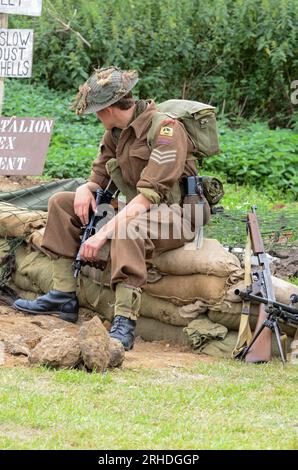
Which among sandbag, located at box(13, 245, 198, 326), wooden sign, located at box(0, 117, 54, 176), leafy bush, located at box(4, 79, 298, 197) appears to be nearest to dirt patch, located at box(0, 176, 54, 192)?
leafy bush, located at box(4, 79, 298, 197)

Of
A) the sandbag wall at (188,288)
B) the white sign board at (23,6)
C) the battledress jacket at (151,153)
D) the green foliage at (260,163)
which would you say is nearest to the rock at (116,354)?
the sandbag wall at (188,288)

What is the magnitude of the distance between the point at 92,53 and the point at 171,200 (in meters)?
8.67

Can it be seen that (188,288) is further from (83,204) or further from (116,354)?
(116,354)

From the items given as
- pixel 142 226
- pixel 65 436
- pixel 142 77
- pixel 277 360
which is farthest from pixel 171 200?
pixel 142 77

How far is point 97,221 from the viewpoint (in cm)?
670

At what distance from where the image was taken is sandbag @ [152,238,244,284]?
6332mm

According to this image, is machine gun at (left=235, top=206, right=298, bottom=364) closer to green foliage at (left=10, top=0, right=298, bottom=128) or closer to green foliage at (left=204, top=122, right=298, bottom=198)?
green foliage at (left=204, top=122, right=298, bottom=198)

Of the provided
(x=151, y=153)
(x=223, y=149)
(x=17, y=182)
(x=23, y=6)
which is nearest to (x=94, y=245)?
(x=151, y=153)

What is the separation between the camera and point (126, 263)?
5996 millimetres

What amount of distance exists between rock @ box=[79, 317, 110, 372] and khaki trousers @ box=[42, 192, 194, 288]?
0.66 meters

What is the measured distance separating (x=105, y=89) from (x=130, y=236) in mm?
951

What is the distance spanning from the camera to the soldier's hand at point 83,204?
668 centimetres
